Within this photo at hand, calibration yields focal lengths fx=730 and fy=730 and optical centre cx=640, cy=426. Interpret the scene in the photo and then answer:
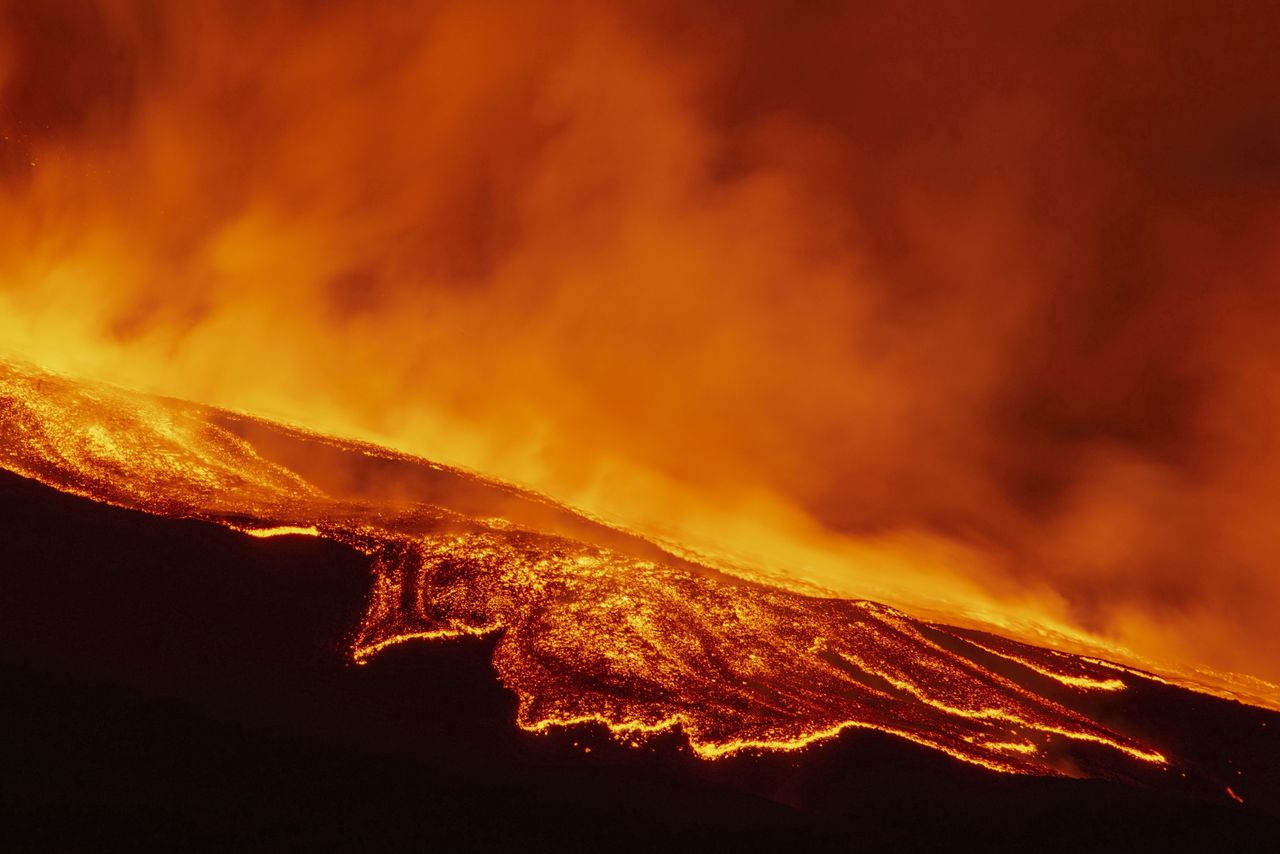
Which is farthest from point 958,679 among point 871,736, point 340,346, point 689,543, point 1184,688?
point 340,346

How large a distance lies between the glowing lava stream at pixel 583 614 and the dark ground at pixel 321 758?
131mm

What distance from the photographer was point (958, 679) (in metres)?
3.27

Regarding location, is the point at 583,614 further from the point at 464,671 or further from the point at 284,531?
the point at 284,531

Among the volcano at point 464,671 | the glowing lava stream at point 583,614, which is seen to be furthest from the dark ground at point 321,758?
the glowing lava stream at point 583,614

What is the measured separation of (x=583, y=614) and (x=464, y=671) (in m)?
0.66

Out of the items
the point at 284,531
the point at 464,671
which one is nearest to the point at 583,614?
the point at 464,671

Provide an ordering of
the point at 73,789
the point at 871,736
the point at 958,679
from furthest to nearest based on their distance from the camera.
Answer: the point at 958,679, the point at 871,736, the point at 73,789

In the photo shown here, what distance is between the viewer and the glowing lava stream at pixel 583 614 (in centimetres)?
253

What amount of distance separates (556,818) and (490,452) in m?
3.57

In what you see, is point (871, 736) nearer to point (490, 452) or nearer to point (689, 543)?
point (689, 543)

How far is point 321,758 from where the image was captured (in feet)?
5.88

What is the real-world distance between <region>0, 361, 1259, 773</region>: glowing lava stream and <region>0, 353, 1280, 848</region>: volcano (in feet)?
0.05

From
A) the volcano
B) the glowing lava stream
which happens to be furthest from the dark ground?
the glowing lava stream

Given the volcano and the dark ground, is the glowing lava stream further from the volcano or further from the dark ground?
the dark ground
